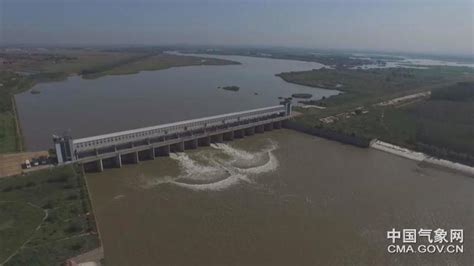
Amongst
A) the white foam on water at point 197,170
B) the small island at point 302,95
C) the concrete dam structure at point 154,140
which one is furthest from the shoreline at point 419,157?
the small island at point 302,95

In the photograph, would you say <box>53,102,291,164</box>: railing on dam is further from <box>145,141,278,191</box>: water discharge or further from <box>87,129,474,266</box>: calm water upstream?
<box>145,141,278,191</box>: water discharge

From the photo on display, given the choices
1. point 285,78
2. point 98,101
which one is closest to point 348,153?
point 98,101

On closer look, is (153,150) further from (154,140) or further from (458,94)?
(458,94)

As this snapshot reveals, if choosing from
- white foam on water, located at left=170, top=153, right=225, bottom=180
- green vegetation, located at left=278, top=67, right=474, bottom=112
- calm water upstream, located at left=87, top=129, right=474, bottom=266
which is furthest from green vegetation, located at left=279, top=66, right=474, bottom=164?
white foam on water, located at left=170, top=153, right=225, bottom=180

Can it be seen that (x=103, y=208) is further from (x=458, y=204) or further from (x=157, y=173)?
(x=458, y=204)

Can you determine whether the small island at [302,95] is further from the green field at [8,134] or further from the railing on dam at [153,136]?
the green field at [8,134]

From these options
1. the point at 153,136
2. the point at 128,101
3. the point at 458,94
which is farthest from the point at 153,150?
the point at 458,94
